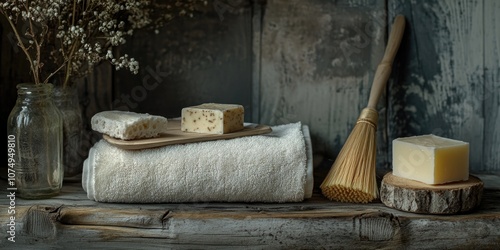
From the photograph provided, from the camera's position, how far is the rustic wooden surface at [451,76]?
1.55 metres

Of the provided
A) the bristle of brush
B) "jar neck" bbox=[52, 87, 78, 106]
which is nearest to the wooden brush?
the bristle of brush

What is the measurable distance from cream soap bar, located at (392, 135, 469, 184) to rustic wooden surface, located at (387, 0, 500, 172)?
0.93 feet

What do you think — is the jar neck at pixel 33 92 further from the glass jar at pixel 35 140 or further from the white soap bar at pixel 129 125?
the white soap bar at pixel 129 125

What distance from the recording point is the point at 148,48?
1.62 metres

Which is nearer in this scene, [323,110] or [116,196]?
[116,196]

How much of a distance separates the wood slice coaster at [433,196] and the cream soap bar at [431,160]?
1cm

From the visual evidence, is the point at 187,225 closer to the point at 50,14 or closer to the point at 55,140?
the point at 55,140

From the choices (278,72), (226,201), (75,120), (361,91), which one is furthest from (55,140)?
(361,91)

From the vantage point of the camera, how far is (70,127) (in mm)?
1472

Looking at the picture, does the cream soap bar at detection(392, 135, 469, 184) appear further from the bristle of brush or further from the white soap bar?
the white soap bar

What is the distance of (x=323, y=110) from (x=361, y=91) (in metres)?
0.09

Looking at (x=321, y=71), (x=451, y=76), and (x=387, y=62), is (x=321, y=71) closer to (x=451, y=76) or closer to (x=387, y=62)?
(x=387, y=62)

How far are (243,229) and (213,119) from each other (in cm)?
24

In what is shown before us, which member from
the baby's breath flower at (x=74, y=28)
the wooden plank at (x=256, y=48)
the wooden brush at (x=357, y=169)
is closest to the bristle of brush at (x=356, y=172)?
the wooden brush at (x=357, y=169)
